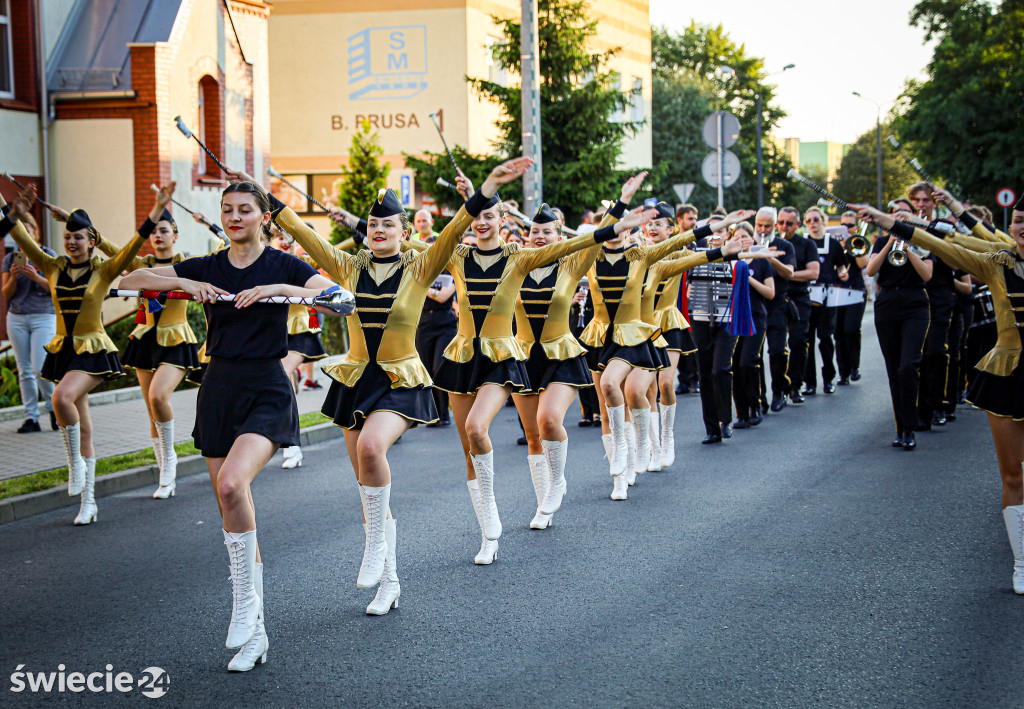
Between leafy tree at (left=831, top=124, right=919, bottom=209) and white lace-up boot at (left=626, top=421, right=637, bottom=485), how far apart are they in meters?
64.1

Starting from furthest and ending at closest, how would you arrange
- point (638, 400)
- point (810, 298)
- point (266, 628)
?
point (810, 298), point (638, 400), point (266, 628)

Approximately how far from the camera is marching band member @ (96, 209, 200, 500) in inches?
335

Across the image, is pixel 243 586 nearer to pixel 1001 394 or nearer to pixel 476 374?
pixel 476 374

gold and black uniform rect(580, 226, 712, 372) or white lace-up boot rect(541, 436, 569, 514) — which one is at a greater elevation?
gold and black uniform rect(580, 226, 712, 372)

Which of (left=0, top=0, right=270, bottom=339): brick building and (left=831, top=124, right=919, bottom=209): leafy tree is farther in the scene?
(left=831, top=124, right=919, bottom=209): leafy tree

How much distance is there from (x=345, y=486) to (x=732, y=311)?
4.36 meters

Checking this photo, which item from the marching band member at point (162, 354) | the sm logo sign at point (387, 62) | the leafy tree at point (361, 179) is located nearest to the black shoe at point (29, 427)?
the marching band member at point (162, 354)

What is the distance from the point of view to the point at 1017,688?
4.40 m

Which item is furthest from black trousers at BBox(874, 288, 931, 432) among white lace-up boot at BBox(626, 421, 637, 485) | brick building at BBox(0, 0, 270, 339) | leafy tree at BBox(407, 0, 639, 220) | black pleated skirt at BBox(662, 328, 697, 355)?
brick building at BBox(0, 0, 270, 339)

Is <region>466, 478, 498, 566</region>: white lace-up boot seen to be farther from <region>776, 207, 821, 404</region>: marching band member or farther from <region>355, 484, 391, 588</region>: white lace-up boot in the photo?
<region>776, 207, 821, 404</region>: marching band member

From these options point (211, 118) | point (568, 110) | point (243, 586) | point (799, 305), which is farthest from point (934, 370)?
point (211, 118)

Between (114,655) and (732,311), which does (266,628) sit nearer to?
(114,655)

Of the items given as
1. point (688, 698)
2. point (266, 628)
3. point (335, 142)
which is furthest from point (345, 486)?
point (335, 142)

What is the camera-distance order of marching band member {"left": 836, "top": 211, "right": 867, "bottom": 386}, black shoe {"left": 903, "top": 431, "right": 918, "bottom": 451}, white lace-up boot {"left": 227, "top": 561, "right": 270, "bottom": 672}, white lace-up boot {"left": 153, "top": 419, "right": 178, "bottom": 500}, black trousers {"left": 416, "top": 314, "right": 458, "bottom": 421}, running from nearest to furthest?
white lace-up boot {"left": 227, "top": 561, "right": 270, "bottom": 672}
white lace-up boot {"left": 153, "top": 419, "right": 178, "bottom": 500}
black shoe {"left": 903, "top": 431, "right": 918, "bottom": 451}
black trousers {"left": 416, "top": 314, "right": 458, "bottom": 421}
marching band member {"left": 836, "top": 211, "right": 867, "bottom": 386}
